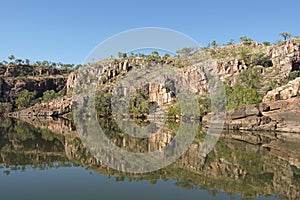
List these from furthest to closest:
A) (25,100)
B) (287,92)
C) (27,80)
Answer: (27,80)
(25,100)
(287,92)

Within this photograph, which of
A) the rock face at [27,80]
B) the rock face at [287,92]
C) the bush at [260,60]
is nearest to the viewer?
the rock face at [287,92]

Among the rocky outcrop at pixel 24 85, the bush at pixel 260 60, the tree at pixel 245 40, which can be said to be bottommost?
the rocky outcrop at pixel 24 85

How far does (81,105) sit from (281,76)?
125ft

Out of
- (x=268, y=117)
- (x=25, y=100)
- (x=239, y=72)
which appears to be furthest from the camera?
(x=25, y=100)

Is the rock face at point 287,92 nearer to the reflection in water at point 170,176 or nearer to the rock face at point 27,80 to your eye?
the reflection in water at point 170,176

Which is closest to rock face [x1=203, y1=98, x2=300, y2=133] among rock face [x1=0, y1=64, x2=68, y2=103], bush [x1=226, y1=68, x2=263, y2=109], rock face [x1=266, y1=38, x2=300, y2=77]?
bush [x1=226, y1=68, x2=263, y2=109]

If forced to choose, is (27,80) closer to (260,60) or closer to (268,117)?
(260,60)

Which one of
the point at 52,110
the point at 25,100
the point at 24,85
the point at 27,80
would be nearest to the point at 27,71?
the point at 27,80

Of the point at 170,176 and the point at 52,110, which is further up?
the point at 52,110

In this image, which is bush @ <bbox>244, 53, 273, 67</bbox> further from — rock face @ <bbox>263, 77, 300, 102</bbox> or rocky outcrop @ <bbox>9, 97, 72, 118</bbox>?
rocky outcrop @ <bbox>9, 97, 72, 118</bbox>

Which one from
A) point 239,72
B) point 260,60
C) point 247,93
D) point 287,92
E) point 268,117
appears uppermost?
point 260,60

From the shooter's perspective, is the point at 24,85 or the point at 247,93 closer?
the point at 247,93

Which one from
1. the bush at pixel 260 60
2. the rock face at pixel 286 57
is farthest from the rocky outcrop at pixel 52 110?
the rock face at pixel 286 57

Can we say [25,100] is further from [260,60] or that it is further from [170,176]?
[170,176]
